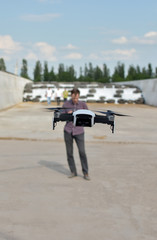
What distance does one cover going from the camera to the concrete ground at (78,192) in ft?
13.7

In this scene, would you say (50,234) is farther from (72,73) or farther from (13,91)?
(72,73)

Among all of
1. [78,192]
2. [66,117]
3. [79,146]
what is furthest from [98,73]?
[66,117]

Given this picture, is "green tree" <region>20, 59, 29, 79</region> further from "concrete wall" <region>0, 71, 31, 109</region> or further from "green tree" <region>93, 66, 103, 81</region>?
"concrete wall" <region>0, 71, 31, 109</region>

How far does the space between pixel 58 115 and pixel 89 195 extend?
62.3 inches

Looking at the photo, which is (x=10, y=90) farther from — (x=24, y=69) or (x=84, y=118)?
(x=24, y=69)

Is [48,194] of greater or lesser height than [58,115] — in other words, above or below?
below

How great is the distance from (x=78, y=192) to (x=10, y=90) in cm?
2004

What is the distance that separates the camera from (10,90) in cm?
2491

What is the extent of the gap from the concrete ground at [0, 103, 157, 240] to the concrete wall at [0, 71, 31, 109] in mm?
11995

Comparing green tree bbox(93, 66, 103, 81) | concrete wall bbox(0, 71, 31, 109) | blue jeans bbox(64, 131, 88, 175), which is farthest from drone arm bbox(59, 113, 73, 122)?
green tree bbox(93, 66, 103, 81)

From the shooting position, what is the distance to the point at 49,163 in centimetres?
782

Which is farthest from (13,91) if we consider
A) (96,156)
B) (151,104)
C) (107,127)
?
(96,156)

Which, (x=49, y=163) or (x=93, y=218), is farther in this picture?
(x=49, y=163)

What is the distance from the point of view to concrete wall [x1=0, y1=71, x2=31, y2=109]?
72.2 feet
